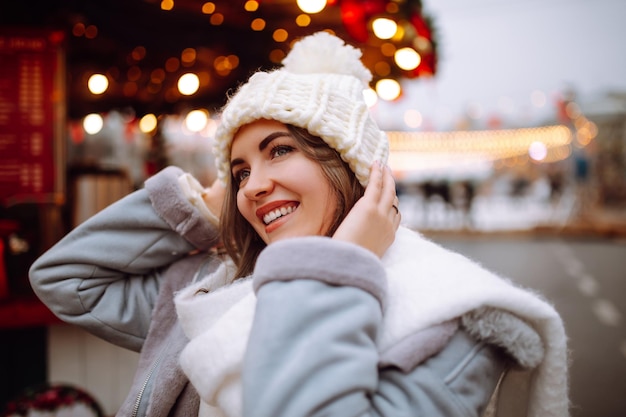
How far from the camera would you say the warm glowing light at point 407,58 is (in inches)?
150

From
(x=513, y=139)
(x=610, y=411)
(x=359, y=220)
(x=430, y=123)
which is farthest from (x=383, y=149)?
(x=513, y=139)

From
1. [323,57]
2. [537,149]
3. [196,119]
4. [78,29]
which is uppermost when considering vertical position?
[78,29]

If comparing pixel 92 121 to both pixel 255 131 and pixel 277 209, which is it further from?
pixel 277 209

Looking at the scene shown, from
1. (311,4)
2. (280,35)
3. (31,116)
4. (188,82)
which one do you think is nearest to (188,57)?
(188,82)

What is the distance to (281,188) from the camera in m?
1.27

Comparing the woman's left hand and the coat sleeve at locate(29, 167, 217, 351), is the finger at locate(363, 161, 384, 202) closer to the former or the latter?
the woman's left hand

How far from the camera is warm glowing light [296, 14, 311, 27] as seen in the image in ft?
12.6

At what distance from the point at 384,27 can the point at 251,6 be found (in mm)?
981

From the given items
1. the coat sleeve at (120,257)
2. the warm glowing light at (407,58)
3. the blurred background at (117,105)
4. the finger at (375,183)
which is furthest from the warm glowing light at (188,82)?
the finger at (375,183)

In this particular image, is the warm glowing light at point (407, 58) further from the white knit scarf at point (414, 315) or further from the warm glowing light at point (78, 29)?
the white knit scarf at point (414, 315)

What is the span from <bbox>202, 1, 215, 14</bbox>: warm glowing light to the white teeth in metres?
2.65

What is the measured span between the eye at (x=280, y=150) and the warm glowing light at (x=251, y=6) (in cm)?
253

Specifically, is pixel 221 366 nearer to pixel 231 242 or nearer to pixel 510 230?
pixel 231 242

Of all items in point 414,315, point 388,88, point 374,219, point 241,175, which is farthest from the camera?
point 388,88
